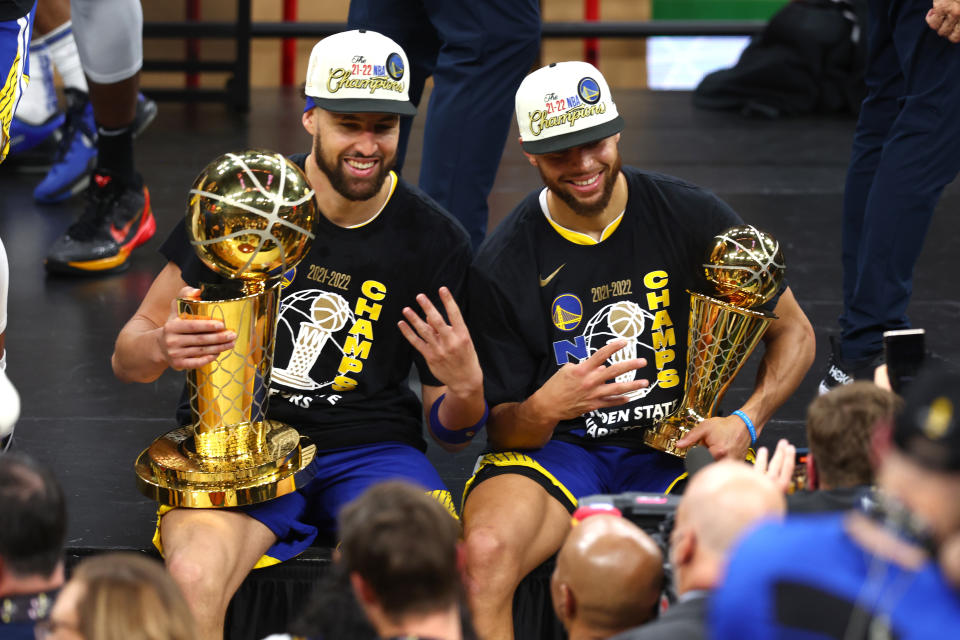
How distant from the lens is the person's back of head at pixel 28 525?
1522mm

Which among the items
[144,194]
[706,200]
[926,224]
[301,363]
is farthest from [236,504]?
[144,194]

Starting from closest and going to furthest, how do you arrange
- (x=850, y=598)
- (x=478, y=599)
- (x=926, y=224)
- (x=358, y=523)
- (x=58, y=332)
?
1. (x=850, y=598)
2. (x=358, y=523)
3. (x=478, y=599)
4. (x=926, y=224)
5. (x=58, y=332)

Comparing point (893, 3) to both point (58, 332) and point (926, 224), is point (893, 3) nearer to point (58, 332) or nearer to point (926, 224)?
point (926, 224)

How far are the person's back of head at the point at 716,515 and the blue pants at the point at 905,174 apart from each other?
1.49 metres

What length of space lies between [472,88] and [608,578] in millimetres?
1594

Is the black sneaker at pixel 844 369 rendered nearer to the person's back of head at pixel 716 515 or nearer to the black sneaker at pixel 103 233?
the person's back of head at pixel 716 515

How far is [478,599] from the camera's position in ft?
7.22

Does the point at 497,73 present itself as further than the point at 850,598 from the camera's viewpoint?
Yes

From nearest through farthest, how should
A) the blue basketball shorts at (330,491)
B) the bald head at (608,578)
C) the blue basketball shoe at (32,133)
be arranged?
the bald head at (608,578) < the blue basketball shorts at (330,491) < the blue basketball shoe at (32,133)

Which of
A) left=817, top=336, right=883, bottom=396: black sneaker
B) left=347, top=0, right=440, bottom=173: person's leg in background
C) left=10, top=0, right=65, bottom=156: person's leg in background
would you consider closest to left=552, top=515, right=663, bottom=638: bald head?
left=817, top=336, right=883, bottom=396: black sneaker

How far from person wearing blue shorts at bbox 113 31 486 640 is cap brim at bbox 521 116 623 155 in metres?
0.24

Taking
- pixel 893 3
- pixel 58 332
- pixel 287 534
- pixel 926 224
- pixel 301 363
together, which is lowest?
pixel 58 332

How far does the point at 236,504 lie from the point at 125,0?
6.74 ft

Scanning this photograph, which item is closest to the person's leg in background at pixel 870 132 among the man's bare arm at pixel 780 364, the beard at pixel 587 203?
the man's bare arm at pixel 780 364
